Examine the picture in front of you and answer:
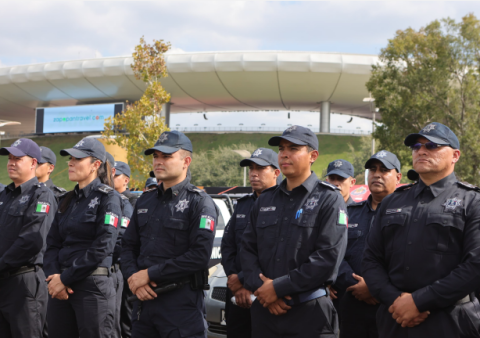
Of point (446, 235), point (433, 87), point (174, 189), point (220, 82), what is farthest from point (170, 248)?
point (220, 82)

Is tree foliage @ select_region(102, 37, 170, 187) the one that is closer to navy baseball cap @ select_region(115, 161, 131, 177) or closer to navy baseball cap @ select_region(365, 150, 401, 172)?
navy baseball cap @ select_region(115, 161, 131, 177)

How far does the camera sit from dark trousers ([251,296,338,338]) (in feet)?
10.3

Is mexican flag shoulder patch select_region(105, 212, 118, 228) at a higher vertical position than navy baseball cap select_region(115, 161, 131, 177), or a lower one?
lower

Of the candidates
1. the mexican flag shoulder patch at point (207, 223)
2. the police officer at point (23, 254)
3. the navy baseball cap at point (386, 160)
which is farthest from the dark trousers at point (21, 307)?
the navy baseball cap at point (386, 160)

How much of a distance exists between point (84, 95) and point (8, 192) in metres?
47.2

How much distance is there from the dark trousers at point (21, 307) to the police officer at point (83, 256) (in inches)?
19.6

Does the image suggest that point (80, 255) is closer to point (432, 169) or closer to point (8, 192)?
point (8, 192)

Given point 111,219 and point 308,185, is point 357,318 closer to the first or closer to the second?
point 308,185

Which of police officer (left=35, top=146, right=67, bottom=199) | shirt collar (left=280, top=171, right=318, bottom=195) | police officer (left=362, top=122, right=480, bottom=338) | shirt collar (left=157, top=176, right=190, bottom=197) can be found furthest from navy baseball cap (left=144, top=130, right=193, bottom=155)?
police officer (left=35, top=146, right=67, bottom=199)

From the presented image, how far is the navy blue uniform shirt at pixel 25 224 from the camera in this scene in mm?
4363

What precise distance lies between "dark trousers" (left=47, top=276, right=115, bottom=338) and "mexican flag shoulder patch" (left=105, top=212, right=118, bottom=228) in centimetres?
47

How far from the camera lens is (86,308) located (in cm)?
396

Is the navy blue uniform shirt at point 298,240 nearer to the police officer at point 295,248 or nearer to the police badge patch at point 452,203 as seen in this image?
the police officer at point 295,248

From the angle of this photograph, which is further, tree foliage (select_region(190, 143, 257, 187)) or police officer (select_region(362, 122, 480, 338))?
→ tree foliage (select_region(190, 143, 257, 187))
